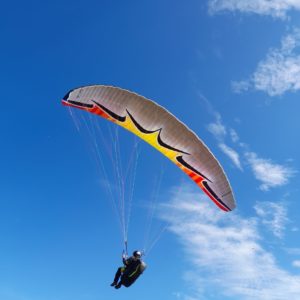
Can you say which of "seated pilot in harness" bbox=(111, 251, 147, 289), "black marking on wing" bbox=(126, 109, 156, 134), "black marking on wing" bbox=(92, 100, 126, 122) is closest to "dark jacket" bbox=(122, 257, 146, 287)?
"seated pilot in harness" bbox=(111, 251, 147, 289)

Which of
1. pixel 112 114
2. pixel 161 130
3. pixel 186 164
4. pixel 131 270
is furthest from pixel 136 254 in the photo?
pixel 112 114

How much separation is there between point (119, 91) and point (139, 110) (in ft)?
3.66

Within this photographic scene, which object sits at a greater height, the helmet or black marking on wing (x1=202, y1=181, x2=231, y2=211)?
black marking on wing (x1=202, y1=181, x2=231, y2=211)

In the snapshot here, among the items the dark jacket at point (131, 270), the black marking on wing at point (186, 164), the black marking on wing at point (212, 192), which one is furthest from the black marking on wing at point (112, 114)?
the dark jacket at point (131, 270)

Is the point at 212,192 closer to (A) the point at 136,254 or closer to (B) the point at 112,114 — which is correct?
(A) the point at 136,254

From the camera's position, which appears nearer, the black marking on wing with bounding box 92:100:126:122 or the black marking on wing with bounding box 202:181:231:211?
the black marking on wing with bounding box 92:100:126:122

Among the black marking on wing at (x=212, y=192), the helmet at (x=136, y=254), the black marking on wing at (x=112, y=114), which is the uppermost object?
the black marking on wing at (x=112, y=114)

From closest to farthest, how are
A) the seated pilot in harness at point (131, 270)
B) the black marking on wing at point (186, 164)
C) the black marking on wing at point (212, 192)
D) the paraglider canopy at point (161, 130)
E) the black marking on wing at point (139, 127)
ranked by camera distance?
the seated pilot in harness at point (131, 270) < the paraglider canopy at point (161, 130) < the black marking on wing at point (139, 127) < the black marking on wing at point (186, 164) < the black marking on wing at point (212, 192)

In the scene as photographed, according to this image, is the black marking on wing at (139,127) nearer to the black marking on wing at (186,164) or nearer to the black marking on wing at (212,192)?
the black marking on wing at (186,164)

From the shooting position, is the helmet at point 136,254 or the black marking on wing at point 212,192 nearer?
the helmet at point 136,254

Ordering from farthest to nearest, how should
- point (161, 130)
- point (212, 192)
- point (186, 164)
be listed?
1. point (212, 192)
2. point (186, 164)
3. point (161, 130)

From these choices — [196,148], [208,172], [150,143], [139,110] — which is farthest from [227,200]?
[139,110]

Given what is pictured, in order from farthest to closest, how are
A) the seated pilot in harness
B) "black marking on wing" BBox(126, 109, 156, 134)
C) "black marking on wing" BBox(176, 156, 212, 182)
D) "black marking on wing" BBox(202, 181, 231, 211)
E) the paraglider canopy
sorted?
"black marking on wing" BBox(202, 181, 231, 211)
"black marking on wing" BBox(176, 156, 212, 182)
"black marking on wing" BBox(126, 109, 156, 134)
the paraglider canopy
the seated pilot in harness

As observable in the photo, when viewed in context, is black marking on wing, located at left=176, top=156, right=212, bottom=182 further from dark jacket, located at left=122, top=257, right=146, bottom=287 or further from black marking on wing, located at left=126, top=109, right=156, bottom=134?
dark jacket, located at left=122, top=257, right=146, bottom=287
